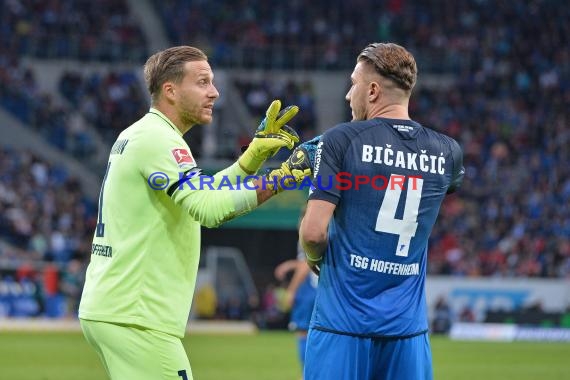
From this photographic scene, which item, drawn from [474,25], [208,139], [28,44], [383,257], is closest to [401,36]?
[474,25]

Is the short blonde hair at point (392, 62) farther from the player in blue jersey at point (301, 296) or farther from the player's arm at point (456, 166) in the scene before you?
the player in blue jersey at point (301, 296)

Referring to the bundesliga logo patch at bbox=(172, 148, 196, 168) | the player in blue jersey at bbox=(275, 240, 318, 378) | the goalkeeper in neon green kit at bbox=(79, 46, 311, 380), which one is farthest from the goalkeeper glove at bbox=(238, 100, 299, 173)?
the player in blue jersey at bbox=(275, 240, 318, 378)

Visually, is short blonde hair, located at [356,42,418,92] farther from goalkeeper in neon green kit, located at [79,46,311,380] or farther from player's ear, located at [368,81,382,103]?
goalkeeper in neon green kit, located at [79,46,311,380]

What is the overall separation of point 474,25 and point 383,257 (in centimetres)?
3456

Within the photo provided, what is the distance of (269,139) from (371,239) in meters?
0.71

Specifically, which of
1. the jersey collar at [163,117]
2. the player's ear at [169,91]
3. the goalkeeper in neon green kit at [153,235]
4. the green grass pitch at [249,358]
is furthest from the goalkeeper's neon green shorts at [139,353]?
the green grass pitch at [249,358]

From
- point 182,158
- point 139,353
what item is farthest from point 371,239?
point 139,353

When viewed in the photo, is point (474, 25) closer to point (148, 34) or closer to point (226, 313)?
point (148, 34)

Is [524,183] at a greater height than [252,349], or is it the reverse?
[524,183]

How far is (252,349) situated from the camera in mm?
21109

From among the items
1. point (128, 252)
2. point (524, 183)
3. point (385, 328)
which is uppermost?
point (128, 252)

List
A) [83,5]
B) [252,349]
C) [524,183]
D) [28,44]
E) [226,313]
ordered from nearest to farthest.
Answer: [252,349]
[226,313]
[524,183]
[28,44]
[83,5]

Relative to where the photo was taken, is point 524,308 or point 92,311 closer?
point 92,311

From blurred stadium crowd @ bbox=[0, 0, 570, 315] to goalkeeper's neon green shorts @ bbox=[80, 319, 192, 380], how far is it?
20580 mm
